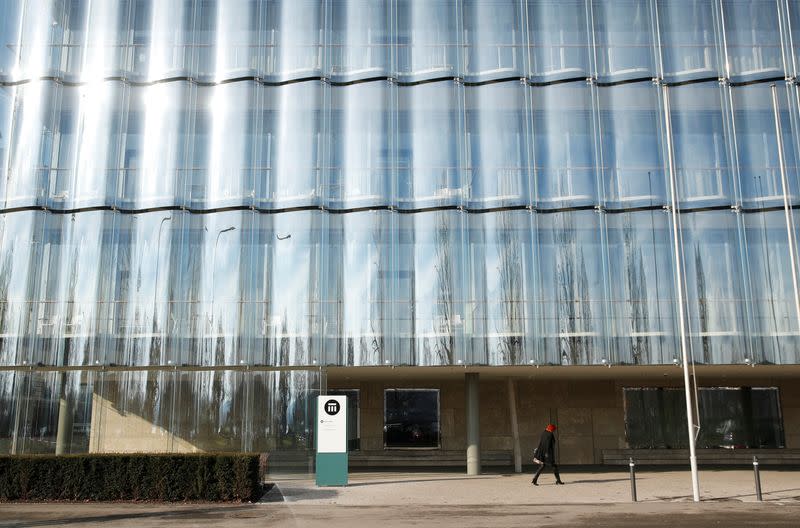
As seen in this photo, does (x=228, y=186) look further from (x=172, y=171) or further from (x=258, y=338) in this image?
(x=258, y=338)

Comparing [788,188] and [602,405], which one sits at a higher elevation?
[788,188]

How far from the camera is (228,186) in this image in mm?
23031

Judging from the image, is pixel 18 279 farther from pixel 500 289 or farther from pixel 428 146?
pixel 500 289

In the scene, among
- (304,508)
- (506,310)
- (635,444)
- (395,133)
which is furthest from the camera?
(635,444)

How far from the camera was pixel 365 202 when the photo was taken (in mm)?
22734

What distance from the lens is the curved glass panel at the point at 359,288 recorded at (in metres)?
21.8

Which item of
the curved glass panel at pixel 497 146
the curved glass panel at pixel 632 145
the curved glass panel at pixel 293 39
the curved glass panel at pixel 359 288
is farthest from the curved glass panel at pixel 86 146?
the curved glass panel at pixel 632 145

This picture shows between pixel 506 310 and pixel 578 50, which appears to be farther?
pixel 578 50

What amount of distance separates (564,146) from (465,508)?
11.2 meters

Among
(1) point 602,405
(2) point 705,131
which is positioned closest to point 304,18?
(2) point 705,131

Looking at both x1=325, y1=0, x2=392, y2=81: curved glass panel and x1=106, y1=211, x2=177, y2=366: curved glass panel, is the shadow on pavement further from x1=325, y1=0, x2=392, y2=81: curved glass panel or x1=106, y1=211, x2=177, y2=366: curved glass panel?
x1=325, y1=0, x2=392, y2=81: curved glass panel

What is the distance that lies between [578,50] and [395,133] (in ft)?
19.3

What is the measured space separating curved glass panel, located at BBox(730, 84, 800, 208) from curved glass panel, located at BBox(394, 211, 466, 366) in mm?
8120

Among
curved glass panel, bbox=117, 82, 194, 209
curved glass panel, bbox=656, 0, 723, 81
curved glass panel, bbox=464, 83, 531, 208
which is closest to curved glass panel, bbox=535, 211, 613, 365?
curved glass panel, bbox=464, 83, 531, 208
